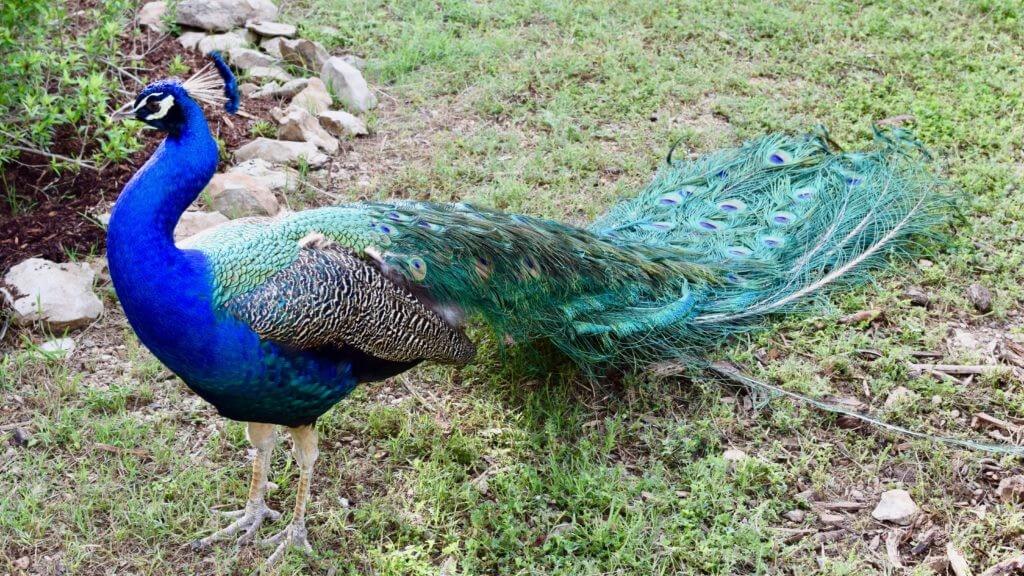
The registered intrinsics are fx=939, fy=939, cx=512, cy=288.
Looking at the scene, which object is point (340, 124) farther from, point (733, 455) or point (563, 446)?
point (733, 455)

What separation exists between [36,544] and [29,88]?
2215 millimetres

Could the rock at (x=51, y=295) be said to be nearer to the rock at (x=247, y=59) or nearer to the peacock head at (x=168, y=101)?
the peacock head at (x=168, y=101)

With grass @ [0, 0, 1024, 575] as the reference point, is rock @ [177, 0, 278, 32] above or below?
Answer: above

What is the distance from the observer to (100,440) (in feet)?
11.0

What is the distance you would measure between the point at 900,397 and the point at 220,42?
13.8 ft

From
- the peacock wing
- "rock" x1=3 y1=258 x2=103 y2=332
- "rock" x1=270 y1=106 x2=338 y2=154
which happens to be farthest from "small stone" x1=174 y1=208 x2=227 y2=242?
the peacock wing

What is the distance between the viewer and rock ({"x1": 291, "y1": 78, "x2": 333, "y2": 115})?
5.16 meters

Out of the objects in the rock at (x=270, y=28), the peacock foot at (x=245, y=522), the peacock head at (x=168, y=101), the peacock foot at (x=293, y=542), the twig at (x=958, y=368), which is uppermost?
the peacock head at (x=168, y=101)

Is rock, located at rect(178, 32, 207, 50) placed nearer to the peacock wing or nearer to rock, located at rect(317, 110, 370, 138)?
rock, located at rect(317, 110, 370, 138)

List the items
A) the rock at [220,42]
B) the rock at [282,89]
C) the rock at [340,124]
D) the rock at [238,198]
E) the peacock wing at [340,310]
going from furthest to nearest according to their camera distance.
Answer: the rock at [220,42], the rock at [282,89], the rock at [340,124], the rock at [238,198], the peacock wing at [340,310]

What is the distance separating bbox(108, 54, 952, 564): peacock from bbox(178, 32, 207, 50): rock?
2.96 meters

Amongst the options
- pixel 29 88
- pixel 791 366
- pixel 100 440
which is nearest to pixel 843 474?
pixel 791 366

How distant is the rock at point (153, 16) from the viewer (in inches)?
223

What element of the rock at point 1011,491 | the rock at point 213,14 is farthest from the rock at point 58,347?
the rock at point 1011,491
